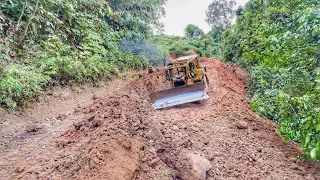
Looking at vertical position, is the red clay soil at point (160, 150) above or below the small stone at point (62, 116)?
below

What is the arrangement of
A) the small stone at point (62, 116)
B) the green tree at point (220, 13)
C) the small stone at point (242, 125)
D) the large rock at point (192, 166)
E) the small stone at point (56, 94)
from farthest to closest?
the green tree at point (220, 13) → the small stone at point (56, 94) → the small stone at point (62, 116) → the small stone at point (242, 125) → the large rock at point (192, 166)

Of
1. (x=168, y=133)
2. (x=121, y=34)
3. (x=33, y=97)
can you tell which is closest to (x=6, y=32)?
(x=33, y=97)

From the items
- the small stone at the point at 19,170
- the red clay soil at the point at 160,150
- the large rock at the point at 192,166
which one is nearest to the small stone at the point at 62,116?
the red clay soil at the point at 160,150

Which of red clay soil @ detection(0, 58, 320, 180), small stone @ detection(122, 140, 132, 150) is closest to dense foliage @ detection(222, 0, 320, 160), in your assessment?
red clay soil @ detection(0, 58, 320, 180)

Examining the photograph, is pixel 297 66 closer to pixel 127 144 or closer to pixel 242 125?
pixel 242 125

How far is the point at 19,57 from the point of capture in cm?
675

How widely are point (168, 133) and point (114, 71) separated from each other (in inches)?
267

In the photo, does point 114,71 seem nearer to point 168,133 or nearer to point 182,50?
point 168,133

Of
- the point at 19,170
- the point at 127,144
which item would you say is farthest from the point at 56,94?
the point at 127,144

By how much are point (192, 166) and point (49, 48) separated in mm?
6406

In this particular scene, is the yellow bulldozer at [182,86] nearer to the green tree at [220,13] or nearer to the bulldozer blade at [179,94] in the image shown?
the bulldozer blade at [179,94]

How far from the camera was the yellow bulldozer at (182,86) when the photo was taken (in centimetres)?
716

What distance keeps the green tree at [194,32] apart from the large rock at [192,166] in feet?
122

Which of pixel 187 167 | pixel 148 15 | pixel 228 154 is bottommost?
pixel 228 154
